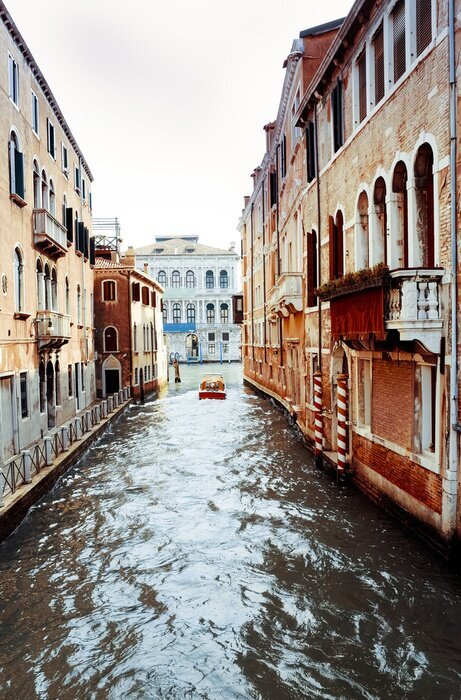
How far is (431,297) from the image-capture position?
7016 millimetres

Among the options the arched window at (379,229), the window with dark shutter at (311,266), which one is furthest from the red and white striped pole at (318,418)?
the arched window at (379,229)

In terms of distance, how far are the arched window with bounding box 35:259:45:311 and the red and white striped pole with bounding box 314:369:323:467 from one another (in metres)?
7.13

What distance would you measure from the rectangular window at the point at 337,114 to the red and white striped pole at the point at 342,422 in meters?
4.36

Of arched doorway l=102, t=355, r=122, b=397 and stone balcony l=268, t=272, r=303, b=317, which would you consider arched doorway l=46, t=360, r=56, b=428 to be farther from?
arched doorway l=102, t=355, r=122, b=397

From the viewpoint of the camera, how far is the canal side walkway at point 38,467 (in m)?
9.12

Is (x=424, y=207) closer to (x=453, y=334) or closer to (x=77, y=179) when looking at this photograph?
(x=453, y=334)

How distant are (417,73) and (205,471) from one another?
8799 millimetres

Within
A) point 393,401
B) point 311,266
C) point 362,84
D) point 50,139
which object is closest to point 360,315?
point 393,401

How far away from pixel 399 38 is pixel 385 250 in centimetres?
293

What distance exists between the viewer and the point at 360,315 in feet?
28.5

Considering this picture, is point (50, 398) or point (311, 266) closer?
point (311, 266)

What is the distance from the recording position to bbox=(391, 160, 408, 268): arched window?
27.8 feet

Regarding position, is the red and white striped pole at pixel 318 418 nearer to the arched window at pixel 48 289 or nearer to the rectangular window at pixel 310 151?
the rectangular window at pixel 310 151

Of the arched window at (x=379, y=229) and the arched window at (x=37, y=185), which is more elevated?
the arched window at (x=37, y=185)
